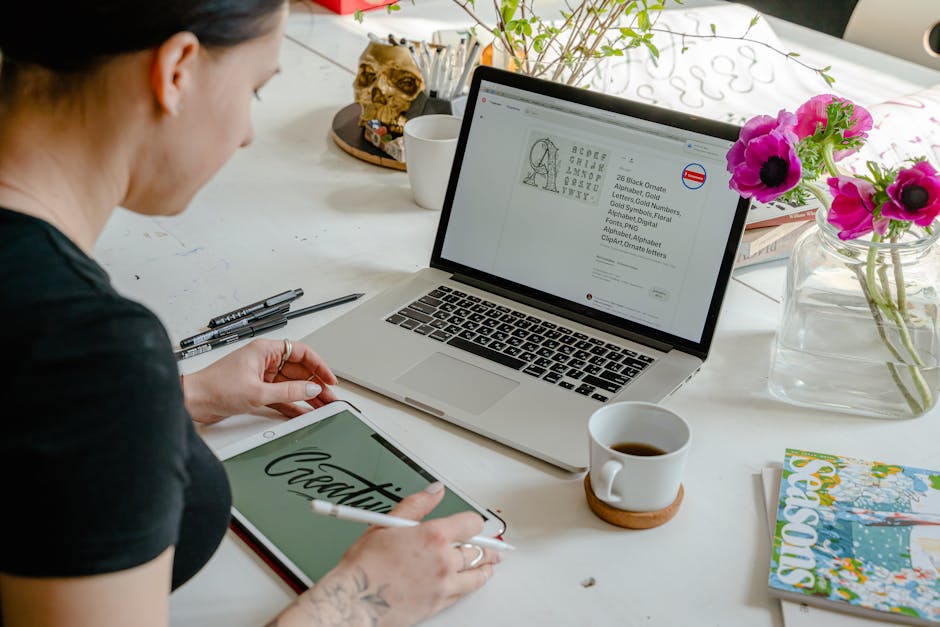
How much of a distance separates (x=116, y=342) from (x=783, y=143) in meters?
0.66

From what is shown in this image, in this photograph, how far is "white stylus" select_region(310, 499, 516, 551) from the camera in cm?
73

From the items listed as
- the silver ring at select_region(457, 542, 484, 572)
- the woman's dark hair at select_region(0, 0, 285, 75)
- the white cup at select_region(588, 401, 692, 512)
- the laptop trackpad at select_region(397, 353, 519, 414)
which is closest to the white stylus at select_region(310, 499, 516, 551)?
the silver ring at select_region(457, 542, 484, 572)

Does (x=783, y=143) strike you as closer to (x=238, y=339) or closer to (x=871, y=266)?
(x=871, y=266)

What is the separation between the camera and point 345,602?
2.39 ft

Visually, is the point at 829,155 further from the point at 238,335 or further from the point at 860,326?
the point at 238,335

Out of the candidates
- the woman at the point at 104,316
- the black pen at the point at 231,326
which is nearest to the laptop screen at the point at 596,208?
the black pen at the point at 231,326

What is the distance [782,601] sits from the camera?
78 cm

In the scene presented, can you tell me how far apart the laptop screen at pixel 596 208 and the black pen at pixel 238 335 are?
0.23 m

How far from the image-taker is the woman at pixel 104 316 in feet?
1.69

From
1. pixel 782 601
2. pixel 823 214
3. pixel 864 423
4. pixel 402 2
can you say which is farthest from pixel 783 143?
pixel 402 2

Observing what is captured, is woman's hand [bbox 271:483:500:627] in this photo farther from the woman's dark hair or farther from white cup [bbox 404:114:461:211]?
white cup [bbox 404:114:461:211]

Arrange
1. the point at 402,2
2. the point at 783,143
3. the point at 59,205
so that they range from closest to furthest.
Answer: the point at 59,205 → the point at 783,143 → the point at 402,2

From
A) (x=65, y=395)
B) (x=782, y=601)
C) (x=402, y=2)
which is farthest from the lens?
(x=402, y=2)

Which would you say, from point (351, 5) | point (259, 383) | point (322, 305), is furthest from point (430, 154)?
point (351, 5)
